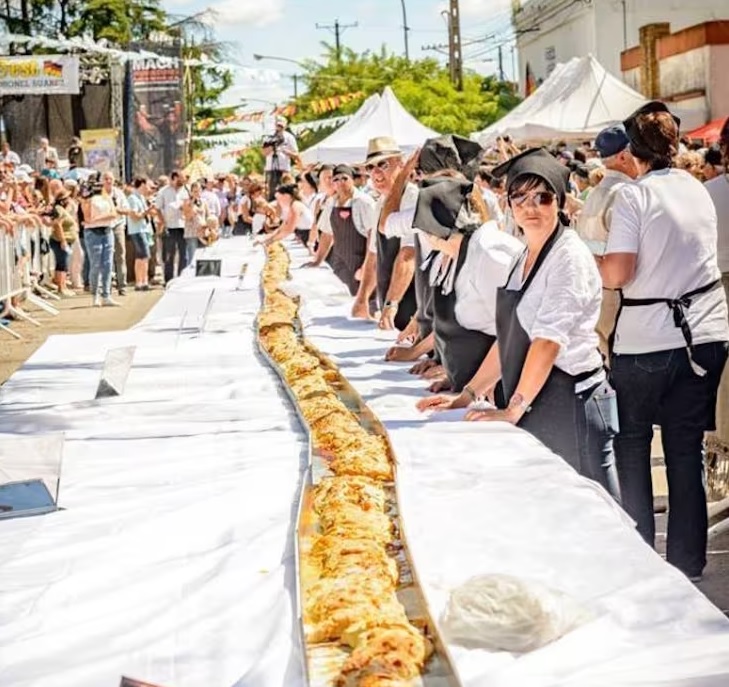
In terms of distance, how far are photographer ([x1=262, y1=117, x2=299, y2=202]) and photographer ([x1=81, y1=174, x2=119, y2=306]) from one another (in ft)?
9.25

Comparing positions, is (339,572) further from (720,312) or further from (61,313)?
(61,313)

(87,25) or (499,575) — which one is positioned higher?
(87,25)

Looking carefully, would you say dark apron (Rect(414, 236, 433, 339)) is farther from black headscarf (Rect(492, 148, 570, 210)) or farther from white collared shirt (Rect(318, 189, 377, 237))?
white collared shirt (Rect(318, 189, 377, 237))

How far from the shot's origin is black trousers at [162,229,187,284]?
19250mm

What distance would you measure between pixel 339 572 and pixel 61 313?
13986 mm

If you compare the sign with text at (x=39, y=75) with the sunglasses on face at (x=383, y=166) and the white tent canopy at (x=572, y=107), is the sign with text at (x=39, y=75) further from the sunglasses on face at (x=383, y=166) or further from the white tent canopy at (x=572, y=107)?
the sunglasses on face at (x=383, y=166)

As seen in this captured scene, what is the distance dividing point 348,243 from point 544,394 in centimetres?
594

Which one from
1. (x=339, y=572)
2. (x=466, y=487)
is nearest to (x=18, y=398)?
(x=466, y=487)

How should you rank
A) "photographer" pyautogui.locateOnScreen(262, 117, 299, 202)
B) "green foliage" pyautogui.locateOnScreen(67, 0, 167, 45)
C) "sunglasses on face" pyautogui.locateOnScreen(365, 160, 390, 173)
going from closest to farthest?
"sunglasses on face" pyautogui.locateOnScreen(365, 160, 390, 173)
"photographer" pyautogui.locateOnScreen(262, 117, 299, 202)
"green foliage" pyautogui.locateOnScreen(67, 0, 167, 45)

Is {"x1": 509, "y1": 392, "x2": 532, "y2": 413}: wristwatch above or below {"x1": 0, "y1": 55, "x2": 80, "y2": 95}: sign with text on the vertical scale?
below

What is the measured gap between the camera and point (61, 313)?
15930mm

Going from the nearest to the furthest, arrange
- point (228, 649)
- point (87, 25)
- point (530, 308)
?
point (228, 649) → point (530, 308) → point (87, 25)

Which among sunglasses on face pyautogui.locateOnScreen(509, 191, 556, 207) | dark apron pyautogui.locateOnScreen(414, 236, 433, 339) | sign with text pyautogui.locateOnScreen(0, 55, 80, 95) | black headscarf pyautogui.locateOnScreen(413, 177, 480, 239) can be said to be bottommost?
dark apron pyautogui.locateOnScreen(414, 236, 433, 339)

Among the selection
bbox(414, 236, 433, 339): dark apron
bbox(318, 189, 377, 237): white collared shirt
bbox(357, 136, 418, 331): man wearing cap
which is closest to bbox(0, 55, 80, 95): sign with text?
bbox(318, 189, 377, 237): white collared shirt
